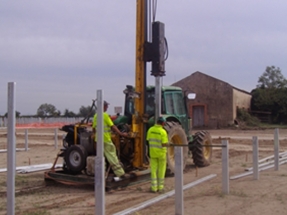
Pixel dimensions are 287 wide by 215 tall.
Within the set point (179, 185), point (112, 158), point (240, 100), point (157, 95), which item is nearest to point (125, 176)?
point (112, 158)

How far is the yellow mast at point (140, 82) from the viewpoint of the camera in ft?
33.3

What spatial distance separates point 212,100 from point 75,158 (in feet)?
103

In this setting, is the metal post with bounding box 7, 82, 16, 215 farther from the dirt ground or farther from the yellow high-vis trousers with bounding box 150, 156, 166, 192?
the yellow high-vis trousers with bounding box 150, 156, 166, 192

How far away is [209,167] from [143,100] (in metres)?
4.33

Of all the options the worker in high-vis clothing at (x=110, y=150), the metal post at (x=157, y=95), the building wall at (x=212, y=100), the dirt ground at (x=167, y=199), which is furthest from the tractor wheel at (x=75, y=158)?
the building wall at (x=212, y=100)

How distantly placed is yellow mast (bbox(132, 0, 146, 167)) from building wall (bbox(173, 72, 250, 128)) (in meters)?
29.1

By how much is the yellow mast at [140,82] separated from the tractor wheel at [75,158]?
1.34 metres

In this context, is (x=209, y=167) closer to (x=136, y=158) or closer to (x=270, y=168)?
(x=270, y=168)

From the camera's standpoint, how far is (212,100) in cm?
4016

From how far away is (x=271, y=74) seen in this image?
5797cm

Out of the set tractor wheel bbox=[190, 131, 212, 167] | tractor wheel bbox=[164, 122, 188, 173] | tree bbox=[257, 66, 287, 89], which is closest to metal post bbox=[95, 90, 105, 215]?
tractor wheel bbox=[164, 122, 188, 173]

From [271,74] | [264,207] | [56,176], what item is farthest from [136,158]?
[271,74]

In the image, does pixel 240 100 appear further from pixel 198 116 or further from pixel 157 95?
pixel 157 95

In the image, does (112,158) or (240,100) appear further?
(240,100)
